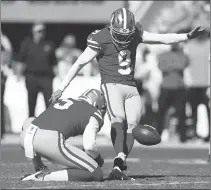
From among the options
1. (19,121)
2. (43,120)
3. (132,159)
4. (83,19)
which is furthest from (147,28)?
(43,120)

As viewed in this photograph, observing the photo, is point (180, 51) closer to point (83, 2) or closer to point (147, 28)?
point (147, 28)

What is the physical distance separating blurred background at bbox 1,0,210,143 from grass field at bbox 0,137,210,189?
1.01 m

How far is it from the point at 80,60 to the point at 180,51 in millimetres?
6501

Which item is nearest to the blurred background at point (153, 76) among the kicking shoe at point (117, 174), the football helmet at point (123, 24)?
the football helmet at point (123, 24)

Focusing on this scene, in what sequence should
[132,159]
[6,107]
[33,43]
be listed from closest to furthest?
[132,159] < [33,43] < [6,107]

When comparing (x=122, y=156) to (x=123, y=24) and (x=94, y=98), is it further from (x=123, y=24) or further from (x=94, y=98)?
(x=123, y=24)

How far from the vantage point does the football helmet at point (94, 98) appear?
9.10 m

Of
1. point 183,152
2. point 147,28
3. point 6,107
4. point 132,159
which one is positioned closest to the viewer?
point 132,159

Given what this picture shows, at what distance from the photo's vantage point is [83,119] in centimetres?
887

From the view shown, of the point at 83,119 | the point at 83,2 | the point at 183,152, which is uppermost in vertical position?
the point at 83,2

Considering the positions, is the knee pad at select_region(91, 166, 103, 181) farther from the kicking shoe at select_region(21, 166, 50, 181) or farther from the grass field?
the kicking shoe at select_region(21, 166, 50, 181)

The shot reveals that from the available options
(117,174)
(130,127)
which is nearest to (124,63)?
(130,127)

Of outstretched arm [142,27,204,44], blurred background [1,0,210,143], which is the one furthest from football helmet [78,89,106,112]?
blurred background [1,0,210,143]

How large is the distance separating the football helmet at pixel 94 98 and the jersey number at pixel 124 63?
0.75m
